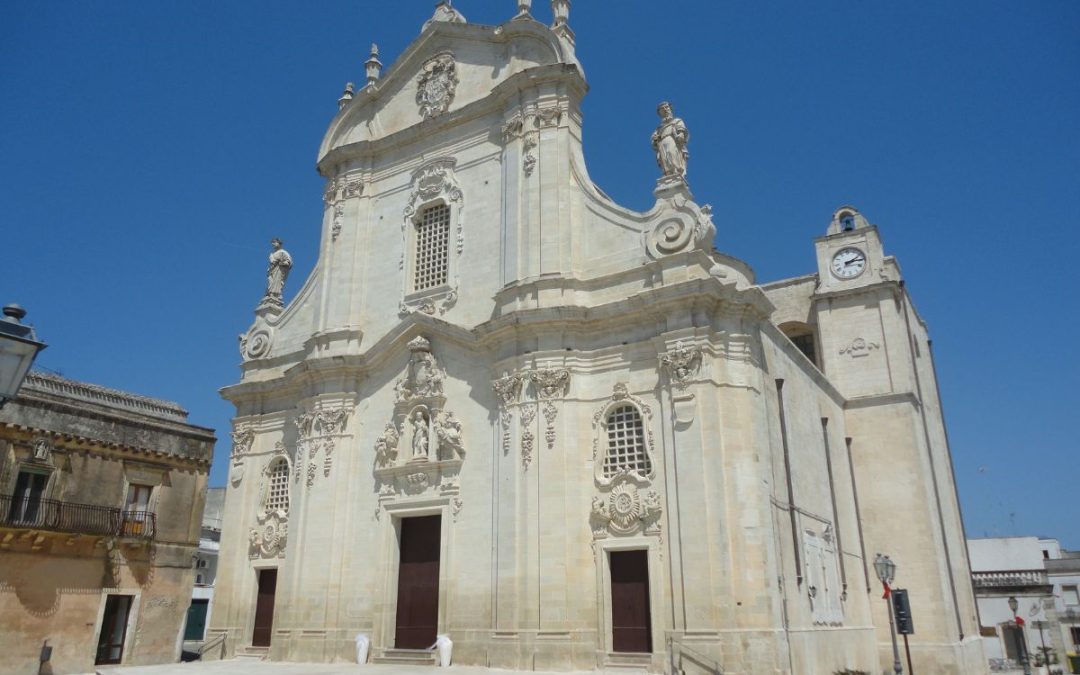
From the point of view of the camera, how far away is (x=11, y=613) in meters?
23.6

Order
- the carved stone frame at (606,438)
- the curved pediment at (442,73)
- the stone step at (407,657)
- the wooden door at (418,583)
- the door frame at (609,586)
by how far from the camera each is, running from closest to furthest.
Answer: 1. the door frame at (609,586)
2. the carved stone frame at (606,438)
3. the stone step at (407,657)
4. the wooden door at (418,583)
5. the curved pediment at (442,73)

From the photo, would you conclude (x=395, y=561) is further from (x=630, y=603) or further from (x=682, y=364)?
(x=682, y=364)

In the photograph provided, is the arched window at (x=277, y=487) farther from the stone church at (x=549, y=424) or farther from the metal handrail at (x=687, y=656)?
the metal handrail at (x=687, y=656)

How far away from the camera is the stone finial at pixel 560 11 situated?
80.9 feet

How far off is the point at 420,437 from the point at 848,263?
17.4 metres

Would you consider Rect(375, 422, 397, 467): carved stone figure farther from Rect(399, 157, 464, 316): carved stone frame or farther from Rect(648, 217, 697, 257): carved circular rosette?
Rect(648, 217, 697, 257): carved circular rosette

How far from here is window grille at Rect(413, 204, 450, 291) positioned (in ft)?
82.6

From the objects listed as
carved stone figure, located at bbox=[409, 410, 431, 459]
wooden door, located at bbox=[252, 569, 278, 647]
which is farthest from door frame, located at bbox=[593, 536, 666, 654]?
wooden door, located at bbox=[252, 569, 278, 647]

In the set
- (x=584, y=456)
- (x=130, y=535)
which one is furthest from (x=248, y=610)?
(x=584, y=456)

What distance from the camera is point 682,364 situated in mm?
19266

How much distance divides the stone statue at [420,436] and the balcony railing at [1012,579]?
34070 mm

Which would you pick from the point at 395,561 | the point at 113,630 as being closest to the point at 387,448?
the point at 395,561

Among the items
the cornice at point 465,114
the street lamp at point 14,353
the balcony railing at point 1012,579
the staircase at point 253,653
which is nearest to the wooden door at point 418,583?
the staircase at point 253,653

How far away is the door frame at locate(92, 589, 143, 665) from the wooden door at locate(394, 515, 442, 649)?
10.2 meters
